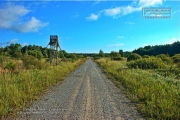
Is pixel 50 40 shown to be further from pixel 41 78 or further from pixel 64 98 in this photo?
pixel 64 98

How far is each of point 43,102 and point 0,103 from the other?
148cm

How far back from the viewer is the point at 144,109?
6391 millimetres

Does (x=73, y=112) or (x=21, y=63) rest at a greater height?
(x=21, y=63)

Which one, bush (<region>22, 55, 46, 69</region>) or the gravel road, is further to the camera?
bush (<region>22, 55, 46, 69</region>)

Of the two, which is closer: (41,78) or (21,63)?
(41,78)

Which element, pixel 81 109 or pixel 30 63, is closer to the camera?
pixel 81 109

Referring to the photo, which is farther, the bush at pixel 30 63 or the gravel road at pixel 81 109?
the bush at pixel 30 63

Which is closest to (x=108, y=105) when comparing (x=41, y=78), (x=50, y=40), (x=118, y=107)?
(x=118, y=107)

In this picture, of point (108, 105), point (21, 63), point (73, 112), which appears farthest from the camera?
point (21, 63)

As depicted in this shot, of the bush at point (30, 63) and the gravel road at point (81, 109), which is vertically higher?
the bush at point (30, 63)

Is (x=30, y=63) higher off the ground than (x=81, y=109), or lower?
higher

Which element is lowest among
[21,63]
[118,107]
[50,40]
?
[118,107]

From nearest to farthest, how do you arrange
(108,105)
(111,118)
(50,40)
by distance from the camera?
(111,118)
(108,105)
(50,40)

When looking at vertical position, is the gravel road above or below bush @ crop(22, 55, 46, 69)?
below
